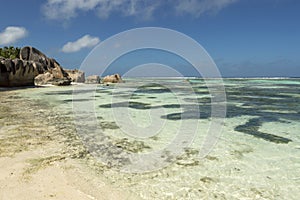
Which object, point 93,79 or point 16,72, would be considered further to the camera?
point 93,79

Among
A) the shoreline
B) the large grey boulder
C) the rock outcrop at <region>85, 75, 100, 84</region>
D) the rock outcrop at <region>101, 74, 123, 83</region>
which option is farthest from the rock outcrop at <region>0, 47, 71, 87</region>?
the shoreline

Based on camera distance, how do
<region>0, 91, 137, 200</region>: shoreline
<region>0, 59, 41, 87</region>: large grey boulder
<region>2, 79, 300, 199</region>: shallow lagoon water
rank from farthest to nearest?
<region>0, 59, 41, 87</region>: large grey boulder < <region>2, 79, 300, 199</region>: shallow lagoon water < <region>0, 91, 137, 200</region>: shoreline

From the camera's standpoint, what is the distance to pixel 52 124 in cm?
738

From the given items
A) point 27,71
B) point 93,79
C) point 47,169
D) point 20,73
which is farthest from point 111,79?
point 47,169

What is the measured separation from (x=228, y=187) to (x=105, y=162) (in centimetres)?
209

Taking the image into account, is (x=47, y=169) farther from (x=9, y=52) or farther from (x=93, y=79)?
(x=9, y=52)

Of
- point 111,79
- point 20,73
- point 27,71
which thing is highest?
point 27,71

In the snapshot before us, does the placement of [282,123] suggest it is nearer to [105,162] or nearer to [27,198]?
[105,162]

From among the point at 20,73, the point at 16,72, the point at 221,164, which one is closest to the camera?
the point at 221,164

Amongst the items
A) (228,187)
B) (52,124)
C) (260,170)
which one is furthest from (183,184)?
(52,124)

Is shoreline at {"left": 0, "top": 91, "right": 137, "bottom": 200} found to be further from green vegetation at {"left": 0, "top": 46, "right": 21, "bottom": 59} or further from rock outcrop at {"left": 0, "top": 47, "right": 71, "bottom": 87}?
green vegetation at {"left": 0, "top": 46, "right": 21, "bottom": 59}

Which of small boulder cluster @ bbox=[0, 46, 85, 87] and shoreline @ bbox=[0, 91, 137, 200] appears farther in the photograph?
small boulder cluster @ bbox=[0, 46, 85, 87]

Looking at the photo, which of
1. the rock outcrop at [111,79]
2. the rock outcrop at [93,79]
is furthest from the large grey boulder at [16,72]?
the rock outcrop at [111,79]

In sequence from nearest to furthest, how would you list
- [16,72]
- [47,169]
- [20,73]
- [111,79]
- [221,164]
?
[47,169]
[221,164]
[16,72]
[20,73]
[111,79]
